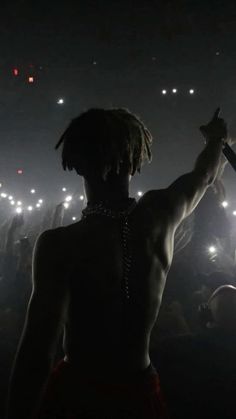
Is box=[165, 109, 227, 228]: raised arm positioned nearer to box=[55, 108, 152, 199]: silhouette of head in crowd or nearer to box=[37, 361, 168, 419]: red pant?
box=[55, 108, 152, 199]: silhouette of head in crowd

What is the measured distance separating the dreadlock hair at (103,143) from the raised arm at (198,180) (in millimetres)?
394

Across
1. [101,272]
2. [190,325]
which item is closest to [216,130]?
[101,272]

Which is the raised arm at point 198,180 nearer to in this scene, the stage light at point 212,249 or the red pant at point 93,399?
the red pant at point 93,399

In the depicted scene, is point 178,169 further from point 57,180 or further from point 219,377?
point 219,377

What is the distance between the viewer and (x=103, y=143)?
1.92 meters

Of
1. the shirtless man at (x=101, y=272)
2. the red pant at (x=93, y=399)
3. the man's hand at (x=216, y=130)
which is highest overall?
the man's hand at (x=216, y=130)

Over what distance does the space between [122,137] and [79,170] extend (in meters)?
0.37

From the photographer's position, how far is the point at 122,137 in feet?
6.56

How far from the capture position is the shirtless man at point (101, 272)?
152cm

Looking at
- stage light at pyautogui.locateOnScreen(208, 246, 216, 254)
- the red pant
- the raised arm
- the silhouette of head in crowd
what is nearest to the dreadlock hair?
the silhouette of head in crowd

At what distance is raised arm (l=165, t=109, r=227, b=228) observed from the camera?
2.20 m

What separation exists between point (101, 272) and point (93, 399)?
68 centimetres

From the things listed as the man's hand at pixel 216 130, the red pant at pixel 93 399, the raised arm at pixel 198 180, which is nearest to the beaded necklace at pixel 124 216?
the raised arm at pixel 198 180

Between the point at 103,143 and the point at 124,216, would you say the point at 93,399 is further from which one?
the point at 103,143
